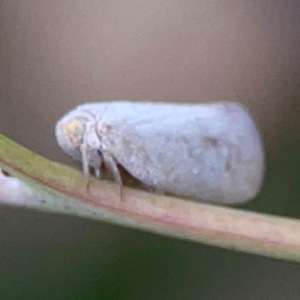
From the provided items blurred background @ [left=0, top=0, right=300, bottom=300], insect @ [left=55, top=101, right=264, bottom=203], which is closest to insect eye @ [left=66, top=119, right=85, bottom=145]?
insect @ [left=55, top=101, right=264, bottom=203]

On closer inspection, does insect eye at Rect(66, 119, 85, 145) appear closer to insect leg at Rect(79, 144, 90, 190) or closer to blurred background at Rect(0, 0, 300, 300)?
insect leg at Rect(79, 144, 90, 190)

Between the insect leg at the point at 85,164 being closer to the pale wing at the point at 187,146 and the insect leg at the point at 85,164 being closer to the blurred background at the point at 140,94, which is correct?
the pale wing at the point at 187,146

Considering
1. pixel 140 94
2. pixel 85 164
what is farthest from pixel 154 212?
pixel 140 94

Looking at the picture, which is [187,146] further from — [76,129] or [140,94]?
[140,94]

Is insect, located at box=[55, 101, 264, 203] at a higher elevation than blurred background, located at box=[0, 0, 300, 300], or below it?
higher

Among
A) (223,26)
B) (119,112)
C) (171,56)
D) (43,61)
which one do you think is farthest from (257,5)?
(119,112)

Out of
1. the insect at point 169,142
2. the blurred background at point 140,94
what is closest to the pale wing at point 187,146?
the insect at point 169,142

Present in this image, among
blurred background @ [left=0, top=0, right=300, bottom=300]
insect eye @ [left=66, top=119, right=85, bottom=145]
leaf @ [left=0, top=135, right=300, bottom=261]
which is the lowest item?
blurred background @ [left=0, top=0, right=300, bottom=300]

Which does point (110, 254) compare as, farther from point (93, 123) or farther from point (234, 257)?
point (93, 123)
